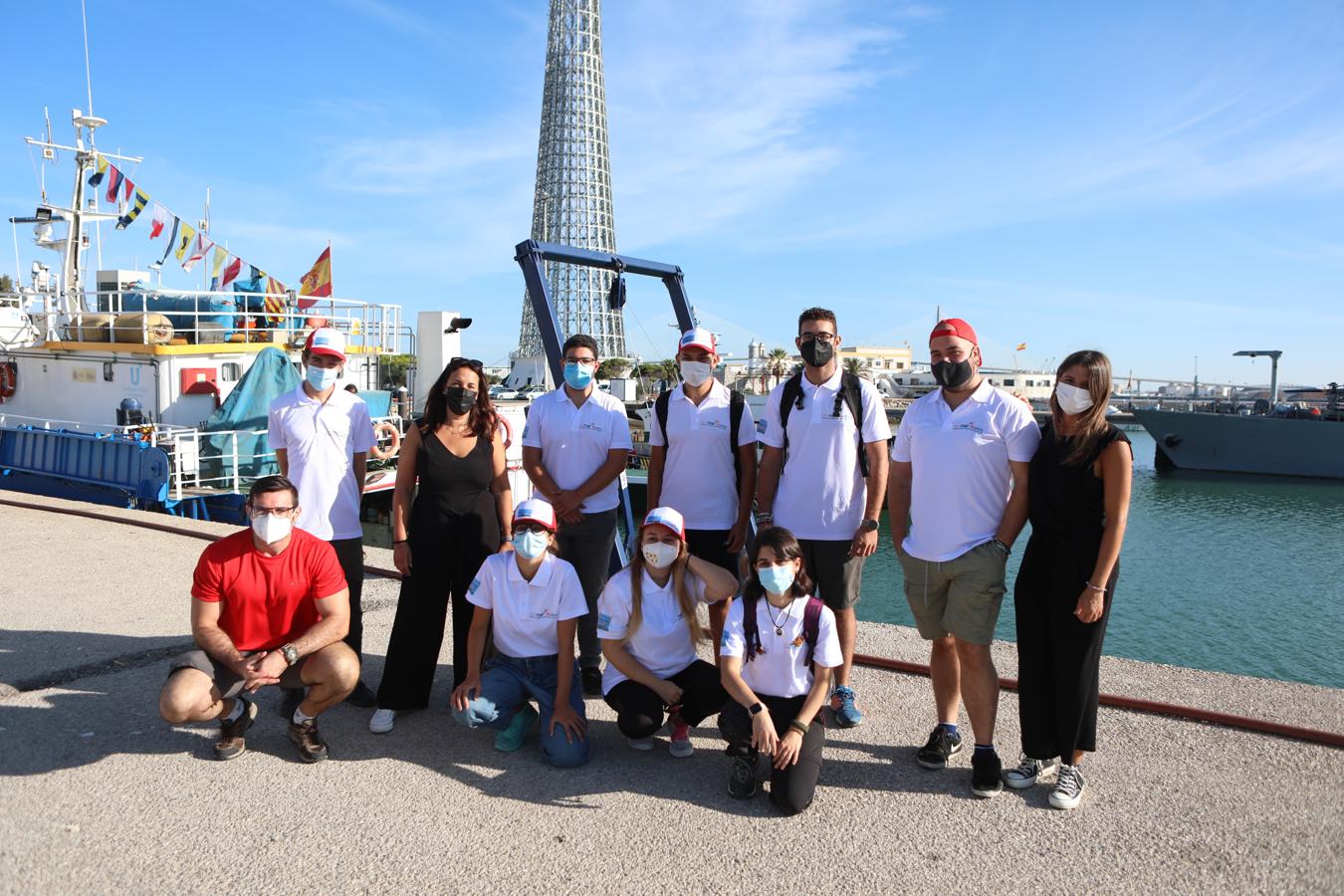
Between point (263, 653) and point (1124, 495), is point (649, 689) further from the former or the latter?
point (1124, 495)

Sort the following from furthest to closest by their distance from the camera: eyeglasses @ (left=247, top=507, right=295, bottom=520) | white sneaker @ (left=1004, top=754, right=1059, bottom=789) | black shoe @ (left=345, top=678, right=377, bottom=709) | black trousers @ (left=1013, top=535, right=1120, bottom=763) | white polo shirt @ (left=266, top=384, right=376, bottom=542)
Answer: black shoe @ (left=345, top=678, right=377, bottom=709), white polo shirt @ (left=266, top=384, right=376, bottom=542), eyeglasses @ (left=247, top=507, right=295, bottom=520), white sneaker @ (left=1004, top=754, right=1059, bottom=789), black trousers @ (left=1013, top=535, right=1120, bottom=763)

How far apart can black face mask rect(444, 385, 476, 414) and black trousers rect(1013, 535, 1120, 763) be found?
2497 mm

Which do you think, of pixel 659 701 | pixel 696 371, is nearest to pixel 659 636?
pixel 659 701

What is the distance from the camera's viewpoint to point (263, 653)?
3584mm

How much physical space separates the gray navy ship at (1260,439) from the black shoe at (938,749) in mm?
46115

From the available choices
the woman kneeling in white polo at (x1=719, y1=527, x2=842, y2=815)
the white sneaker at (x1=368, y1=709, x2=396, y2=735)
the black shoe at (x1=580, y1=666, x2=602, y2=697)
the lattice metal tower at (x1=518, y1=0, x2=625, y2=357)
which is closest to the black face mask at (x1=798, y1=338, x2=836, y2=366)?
the woman kneeling in white polo at (x1=719, y1=527, x2=842, y2=815)

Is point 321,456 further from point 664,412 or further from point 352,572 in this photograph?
point 664,412

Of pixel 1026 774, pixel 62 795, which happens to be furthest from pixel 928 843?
pixel 62 795

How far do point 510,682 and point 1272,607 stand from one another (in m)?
16.6

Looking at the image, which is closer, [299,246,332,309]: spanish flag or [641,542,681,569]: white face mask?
[641,542,681,569]: white face mask

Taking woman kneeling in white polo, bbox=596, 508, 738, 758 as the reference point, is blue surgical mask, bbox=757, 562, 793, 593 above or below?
above

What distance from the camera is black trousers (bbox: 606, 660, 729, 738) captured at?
3.69 meters

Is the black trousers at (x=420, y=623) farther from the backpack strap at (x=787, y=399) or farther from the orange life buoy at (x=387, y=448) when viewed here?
the backpack strap at (x=787, y=399)

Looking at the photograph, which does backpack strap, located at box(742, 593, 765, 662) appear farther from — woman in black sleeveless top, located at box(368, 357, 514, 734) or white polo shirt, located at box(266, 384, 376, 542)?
white polo shirt, located at box(266, 384, 376, 542)
